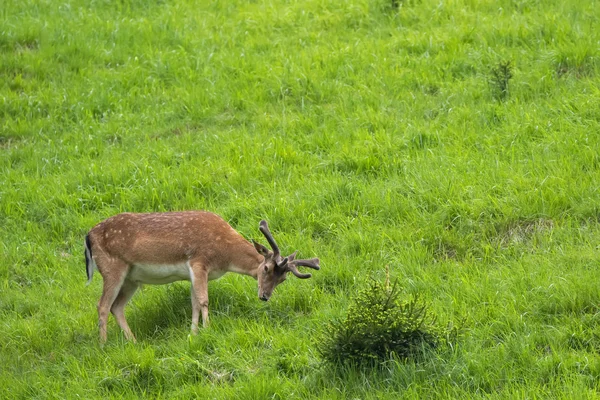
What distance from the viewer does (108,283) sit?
930 cm

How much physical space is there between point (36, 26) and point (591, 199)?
987cm

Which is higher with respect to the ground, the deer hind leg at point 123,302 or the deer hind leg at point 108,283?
the deer hind leg at point 108,283

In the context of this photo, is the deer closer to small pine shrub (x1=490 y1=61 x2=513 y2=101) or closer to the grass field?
the grass field

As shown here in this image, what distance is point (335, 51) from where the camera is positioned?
14523 mm

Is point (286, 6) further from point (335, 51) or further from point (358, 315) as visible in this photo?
point (358, 315)

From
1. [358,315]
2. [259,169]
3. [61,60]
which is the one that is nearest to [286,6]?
[61,60]

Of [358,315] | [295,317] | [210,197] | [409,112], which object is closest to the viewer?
[358,315]

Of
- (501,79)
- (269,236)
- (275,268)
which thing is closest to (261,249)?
(275,268)

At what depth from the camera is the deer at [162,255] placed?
926 cm

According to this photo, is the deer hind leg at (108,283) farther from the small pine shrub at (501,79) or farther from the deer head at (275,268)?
the small pine shrub at (501,79)

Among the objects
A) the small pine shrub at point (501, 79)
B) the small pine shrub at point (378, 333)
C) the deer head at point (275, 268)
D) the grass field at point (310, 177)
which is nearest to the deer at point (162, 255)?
the deer head at point (275, 268)

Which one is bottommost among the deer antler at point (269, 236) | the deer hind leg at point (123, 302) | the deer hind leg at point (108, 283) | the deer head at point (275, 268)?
the deer hind leg at point (123, 302)

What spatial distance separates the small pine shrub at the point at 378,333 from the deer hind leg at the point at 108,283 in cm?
241

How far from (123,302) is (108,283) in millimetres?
386
